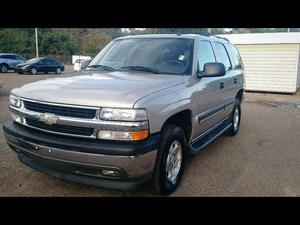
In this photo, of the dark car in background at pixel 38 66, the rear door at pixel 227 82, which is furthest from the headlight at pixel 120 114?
the dark car in background at pixel 38 66

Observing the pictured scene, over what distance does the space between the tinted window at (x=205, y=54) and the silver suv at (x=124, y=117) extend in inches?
0.9

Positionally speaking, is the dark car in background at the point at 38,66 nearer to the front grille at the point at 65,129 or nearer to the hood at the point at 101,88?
the hood at the point at 101,88

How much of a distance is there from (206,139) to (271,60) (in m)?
12.2

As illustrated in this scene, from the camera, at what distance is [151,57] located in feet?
14.7

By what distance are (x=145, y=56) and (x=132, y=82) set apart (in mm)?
1071

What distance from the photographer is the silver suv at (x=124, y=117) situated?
302 cm

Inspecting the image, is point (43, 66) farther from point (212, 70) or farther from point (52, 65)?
point (212, 70)

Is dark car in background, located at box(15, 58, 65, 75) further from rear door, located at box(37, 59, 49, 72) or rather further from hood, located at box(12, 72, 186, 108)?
hood, located at box(12, 72, 186, 108)

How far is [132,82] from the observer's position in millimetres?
3568

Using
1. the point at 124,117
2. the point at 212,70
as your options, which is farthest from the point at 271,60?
the point at 124,117

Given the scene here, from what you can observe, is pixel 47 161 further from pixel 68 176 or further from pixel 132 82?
pixel 132 82

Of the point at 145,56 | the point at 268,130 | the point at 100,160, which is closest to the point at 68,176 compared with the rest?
the point at 100,160

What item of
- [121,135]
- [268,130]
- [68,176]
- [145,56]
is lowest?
[268,130]

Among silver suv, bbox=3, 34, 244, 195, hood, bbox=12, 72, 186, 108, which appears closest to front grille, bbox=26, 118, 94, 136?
silver suv, bbox=3, 34, 244, 195
